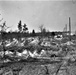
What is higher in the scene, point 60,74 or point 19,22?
point 19,22

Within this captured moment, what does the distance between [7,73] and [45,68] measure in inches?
82.5

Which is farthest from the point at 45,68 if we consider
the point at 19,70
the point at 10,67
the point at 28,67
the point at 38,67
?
the point at 10,67

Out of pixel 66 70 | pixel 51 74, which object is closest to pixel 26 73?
pixel 51 74

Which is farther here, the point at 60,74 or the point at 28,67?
the point at 28,67

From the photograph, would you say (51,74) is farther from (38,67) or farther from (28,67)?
(28,67)

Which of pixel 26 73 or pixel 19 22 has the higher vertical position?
pixel 19 22

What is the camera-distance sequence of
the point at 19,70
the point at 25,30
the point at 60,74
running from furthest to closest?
the point at 25,30 < the point at 19,70 < the point at 60,74

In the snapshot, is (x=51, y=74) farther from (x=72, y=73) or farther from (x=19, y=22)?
(x=19, y=22)

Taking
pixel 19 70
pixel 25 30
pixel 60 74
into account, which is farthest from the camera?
pixel 25 30

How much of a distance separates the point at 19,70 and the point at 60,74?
2236mm

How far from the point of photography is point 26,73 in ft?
19.4

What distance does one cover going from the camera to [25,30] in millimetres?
52219

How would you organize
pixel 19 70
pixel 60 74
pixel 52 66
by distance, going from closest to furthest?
pixel 60 74
pixel 19 70
pixel 52 66

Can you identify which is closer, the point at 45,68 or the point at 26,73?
the point at 26,73
